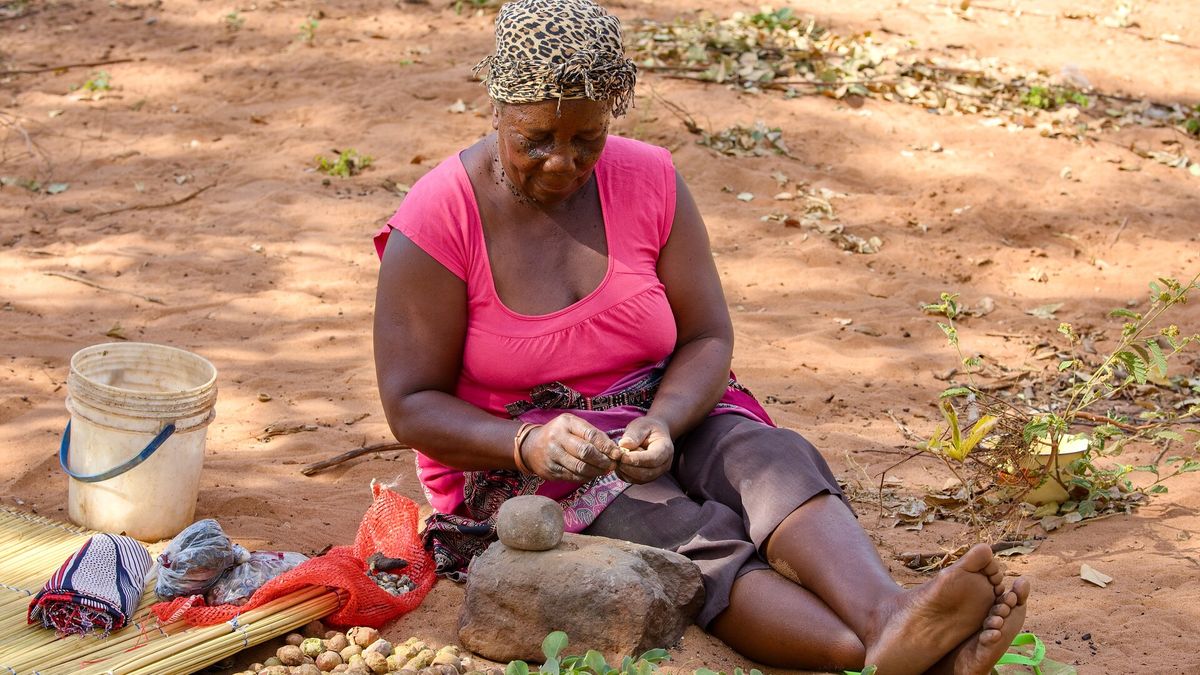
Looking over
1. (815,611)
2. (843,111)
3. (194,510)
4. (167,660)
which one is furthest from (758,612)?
(843,111)

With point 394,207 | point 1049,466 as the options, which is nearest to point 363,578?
point 1049,466

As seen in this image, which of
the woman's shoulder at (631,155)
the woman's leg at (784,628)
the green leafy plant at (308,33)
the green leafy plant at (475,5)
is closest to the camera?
the woman's leg at (784,628)

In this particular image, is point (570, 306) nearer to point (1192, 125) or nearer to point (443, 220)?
point (443, 220)

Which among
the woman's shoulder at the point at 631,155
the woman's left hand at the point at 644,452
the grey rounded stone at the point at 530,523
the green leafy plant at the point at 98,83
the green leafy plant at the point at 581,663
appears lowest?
the green leafy plant at the point at 98,83

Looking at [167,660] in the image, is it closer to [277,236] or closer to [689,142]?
[277,236]

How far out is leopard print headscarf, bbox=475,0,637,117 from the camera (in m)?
2.79

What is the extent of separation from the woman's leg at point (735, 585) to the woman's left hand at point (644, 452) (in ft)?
0.53

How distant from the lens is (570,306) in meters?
3.11

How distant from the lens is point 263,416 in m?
4.46

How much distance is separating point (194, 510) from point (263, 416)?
0.81 metres

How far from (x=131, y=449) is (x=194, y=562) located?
1.88 ft

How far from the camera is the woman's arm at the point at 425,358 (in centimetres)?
303

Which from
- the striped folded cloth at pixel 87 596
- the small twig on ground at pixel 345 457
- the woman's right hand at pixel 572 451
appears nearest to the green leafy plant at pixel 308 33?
the small twig on ground at pixel 345 457

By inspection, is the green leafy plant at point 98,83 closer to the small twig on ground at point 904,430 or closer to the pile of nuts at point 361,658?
the small twig on ground at point 904,430
